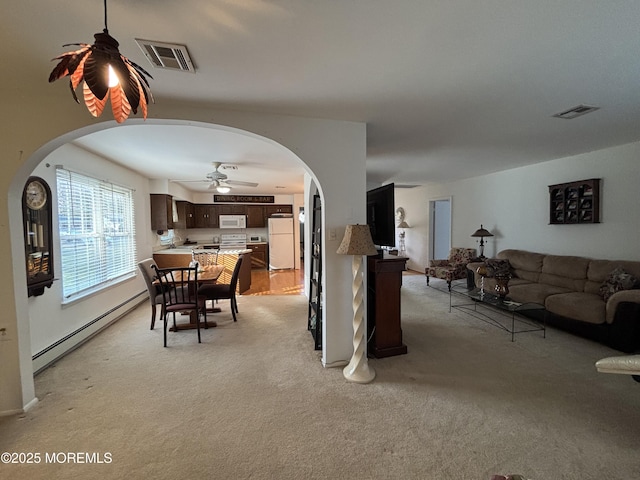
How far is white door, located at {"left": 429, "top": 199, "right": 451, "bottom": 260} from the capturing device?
7.27 m

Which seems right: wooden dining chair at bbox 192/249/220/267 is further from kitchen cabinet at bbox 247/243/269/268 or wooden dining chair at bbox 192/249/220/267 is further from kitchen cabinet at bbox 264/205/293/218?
kitchen cabinet at bbox 264/205/293/218

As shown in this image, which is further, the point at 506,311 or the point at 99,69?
the point at 506,311

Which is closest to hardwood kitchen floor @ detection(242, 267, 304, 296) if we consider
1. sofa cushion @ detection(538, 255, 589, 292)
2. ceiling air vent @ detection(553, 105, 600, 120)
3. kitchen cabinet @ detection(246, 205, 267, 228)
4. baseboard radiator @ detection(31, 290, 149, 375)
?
kitchen cabinet @ detection(246, 205, 267, 228)

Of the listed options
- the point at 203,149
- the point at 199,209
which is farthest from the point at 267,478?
the point at 199,209

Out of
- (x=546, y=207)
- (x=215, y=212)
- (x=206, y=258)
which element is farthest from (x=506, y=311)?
(x=215, y=212)

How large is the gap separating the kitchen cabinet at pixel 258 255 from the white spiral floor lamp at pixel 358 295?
239 inches

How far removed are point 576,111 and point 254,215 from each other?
722 cm

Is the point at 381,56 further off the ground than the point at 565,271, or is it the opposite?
the point at 381,56

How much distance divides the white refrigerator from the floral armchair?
13.2 ft

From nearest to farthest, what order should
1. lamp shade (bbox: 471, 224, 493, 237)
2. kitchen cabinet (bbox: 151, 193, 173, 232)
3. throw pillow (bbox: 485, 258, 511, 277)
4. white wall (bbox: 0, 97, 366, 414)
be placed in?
1. white wall (bbox: 0, 97, 366, 414)
2. throw pillow (bbox: 485, 258, 511, 277)
3. lamp shade (bbox: 471, 224, 493, 237)
4. kitchen cabinet (bbox: 151, 193, 173, 232)

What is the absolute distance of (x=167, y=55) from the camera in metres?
1.59

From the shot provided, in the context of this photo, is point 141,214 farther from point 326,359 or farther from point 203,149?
point 326,359

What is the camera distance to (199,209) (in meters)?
7.92

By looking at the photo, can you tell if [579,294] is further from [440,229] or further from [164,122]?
[164,122]
